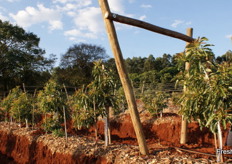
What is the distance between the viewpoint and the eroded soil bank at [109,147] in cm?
548

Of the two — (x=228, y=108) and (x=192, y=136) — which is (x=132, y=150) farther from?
(x=192, y=136)

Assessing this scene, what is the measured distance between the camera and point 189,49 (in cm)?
452

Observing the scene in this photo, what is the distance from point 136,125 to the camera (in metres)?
5.19

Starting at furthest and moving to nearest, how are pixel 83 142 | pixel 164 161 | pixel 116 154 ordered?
1. pixel 83 142
2. pixel 116 154
3. pixel 164 161

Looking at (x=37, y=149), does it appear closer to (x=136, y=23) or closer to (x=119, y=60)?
(x=119, y=60)

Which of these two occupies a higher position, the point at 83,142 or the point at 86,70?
the point at 86,70

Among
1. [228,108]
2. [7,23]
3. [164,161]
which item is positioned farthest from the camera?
[7,23]

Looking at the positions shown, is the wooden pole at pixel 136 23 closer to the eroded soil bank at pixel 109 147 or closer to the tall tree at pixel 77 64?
the eroded soil bank at pixel 109 147

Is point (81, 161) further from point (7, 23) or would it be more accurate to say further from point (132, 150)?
point (7, 23)

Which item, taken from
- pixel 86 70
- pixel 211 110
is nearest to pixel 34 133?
pixel 211 110

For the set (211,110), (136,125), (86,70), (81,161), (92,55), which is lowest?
(81,161)

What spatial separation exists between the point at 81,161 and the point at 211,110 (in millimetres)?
3949

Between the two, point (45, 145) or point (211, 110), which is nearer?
point (211, 110)

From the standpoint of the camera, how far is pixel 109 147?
256 inches
